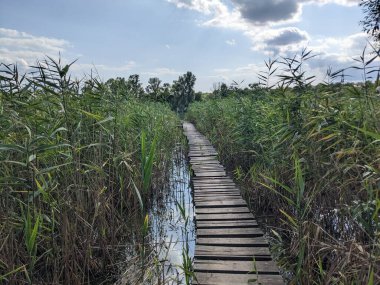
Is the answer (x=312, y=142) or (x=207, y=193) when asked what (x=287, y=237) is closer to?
(x=312, y=142)

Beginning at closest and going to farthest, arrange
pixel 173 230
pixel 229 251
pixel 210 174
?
pixel 229 251 → pixel 173 230 → pixel 210 174

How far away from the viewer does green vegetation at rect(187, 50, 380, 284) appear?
7.80ft

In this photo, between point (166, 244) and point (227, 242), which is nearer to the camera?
point (227, 242)

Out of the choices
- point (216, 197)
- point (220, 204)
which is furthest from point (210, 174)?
point (220, 204)

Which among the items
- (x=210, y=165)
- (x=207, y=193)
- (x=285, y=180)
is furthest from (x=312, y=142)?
(x=210, y=165)

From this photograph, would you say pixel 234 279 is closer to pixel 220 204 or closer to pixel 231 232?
pixel 231 232

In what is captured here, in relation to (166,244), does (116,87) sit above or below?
above

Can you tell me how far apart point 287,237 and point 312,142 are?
1.30m

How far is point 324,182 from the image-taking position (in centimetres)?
339

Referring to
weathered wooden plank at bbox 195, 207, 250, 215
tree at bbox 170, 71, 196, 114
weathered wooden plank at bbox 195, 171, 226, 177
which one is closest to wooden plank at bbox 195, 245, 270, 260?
weathered wooden plank at bbox 195, 207, 250, 215

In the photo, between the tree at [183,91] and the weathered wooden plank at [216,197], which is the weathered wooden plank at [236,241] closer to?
the weathered wooden plank at [216,197]

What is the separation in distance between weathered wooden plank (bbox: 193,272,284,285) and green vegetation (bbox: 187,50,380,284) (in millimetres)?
194

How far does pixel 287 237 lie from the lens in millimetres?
3924

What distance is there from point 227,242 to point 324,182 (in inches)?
49.7
